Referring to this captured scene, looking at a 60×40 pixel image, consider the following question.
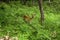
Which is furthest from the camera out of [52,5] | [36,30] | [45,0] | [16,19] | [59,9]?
[45,0]

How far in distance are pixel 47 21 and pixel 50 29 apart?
7.12 ft

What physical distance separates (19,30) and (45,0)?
17.3 meters

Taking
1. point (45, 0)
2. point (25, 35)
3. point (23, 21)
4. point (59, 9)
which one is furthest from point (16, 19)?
point (45, 0)

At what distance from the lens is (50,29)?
15719 mm

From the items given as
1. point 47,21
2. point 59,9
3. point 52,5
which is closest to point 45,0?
point 52,5

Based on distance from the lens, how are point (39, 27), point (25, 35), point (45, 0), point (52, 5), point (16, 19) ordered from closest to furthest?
point (25, 35)
point (39, 27)
point (16, 19)
point (52, 5)
point (45, 0)

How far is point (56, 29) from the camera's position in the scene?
15.9 meters

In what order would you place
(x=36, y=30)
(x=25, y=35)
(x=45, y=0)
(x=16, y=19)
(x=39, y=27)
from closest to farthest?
1. (x=25, y=35)
2. (x=36, y=30)
3. (x=39, y=27)
4. (x=16, y=19)
5. (x=45, y=0)

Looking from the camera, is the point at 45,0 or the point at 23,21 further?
the point at 45,0

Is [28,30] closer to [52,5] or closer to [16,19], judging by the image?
[16,19]

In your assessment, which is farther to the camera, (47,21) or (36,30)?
(47,21)

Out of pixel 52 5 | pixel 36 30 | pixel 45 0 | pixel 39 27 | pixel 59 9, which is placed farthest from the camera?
pixel 45 0

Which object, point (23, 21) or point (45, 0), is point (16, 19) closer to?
point (23, 21)

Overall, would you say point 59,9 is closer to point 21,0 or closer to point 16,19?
point 21,0
